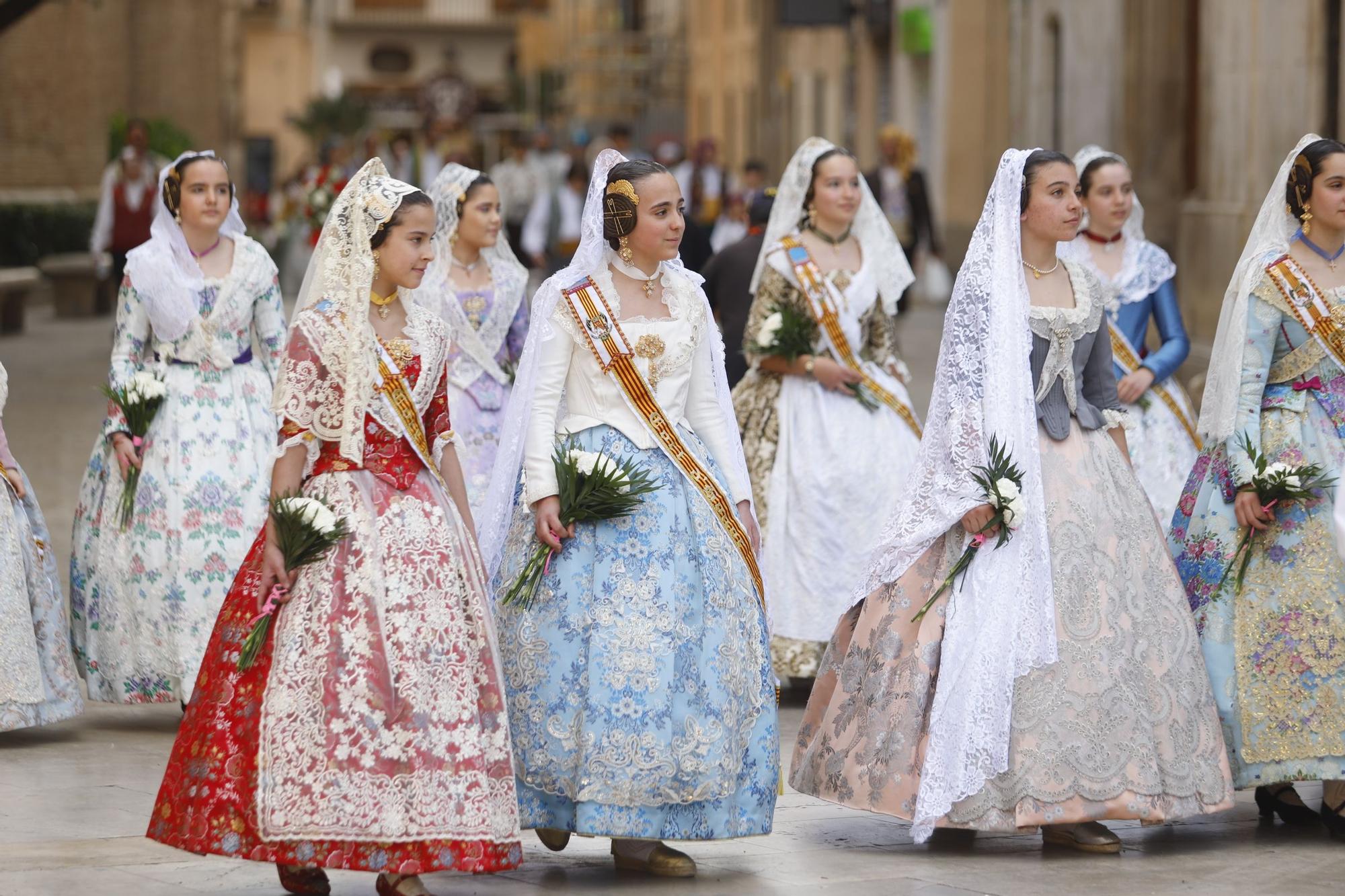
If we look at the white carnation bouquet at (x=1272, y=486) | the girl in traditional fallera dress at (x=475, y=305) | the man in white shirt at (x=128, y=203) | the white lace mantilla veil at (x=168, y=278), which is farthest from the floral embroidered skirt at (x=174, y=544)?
the man in white shirt at (x=128, y=203)

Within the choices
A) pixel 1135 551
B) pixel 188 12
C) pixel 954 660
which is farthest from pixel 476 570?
pixel 188 12

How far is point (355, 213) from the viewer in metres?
5.74

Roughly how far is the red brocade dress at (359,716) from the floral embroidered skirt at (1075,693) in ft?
3.96

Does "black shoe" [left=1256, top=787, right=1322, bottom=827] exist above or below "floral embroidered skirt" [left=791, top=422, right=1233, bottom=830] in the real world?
below

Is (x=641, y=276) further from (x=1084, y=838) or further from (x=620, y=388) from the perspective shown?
(x=1084, y=838)

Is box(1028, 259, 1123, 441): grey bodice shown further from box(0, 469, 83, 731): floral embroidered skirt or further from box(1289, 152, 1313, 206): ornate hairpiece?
box(0, 469, 83, 731): floral embroidered skirt

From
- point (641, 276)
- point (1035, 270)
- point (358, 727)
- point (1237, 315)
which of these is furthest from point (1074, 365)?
point (358, 727)

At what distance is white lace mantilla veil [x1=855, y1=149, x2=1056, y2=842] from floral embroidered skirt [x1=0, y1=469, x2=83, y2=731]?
2.97 m

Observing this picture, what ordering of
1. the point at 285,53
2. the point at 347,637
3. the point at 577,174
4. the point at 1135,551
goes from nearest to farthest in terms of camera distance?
the point at 347,637 < the point at 1135,551 < the point at 577,174 < the point at 285,53

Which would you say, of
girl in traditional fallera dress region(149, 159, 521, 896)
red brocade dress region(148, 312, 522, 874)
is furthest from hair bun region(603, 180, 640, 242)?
red brocade dress region(148, 312, 522, 874)

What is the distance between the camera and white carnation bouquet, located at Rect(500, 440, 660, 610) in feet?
19.2

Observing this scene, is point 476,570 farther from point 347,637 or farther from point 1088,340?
point 1088,340

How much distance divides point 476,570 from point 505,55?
278ft

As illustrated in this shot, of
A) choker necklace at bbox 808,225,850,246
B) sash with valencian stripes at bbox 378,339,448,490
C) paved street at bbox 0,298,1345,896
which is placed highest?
choker necklace at bbox 808,225,850,246
